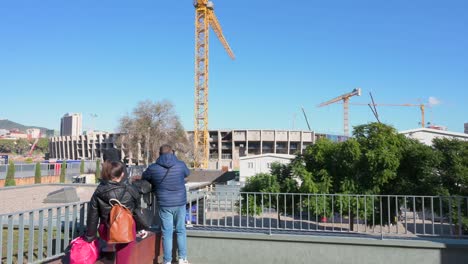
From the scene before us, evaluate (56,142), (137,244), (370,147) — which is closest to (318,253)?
(137,244)

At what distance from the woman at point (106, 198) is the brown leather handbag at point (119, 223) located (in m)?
0.06

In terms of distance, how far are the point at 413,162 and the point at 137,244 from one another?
1310 cm

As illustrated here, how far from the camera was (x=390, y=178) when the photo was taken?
14.4m

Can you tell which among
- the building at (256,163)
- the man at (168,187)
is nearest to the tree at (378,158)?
the man at (168,187)

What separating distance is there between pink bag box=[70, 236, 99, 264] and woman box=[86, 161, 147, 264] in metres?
0.08

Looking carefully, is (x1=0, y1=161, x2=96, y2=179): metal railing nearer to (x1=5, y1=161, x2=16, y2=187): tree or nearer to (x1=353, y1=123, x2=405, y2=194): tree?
(x1=5, y1=161, x2=16, y2=187): tree

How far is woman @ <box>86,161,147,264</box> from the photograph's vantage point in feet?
12.8

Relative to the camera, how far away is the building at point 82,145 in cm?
11625

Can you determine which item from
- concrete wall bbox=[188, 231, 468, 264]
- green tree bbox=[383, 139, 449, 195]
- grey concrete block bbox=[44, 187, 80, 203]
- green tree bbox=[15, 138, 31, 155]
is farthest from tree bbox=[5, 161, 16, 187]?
green tree bbox=[15, 138, 31, 155]

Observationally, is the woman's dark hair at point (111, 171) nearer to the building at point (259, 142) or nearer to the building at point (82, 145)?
the building at point (259, 142)

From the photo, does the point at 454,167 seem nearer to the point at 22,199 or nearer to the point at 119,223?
the point at 119,223

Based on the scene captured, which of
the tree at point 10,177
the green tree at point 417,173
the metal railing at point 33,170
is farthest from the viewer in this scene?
the metal railing at point 33,170

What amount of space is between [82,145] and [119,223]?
13001 centimetres

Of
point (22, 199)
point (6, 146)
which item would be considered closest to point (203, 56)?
point (22, 199)
